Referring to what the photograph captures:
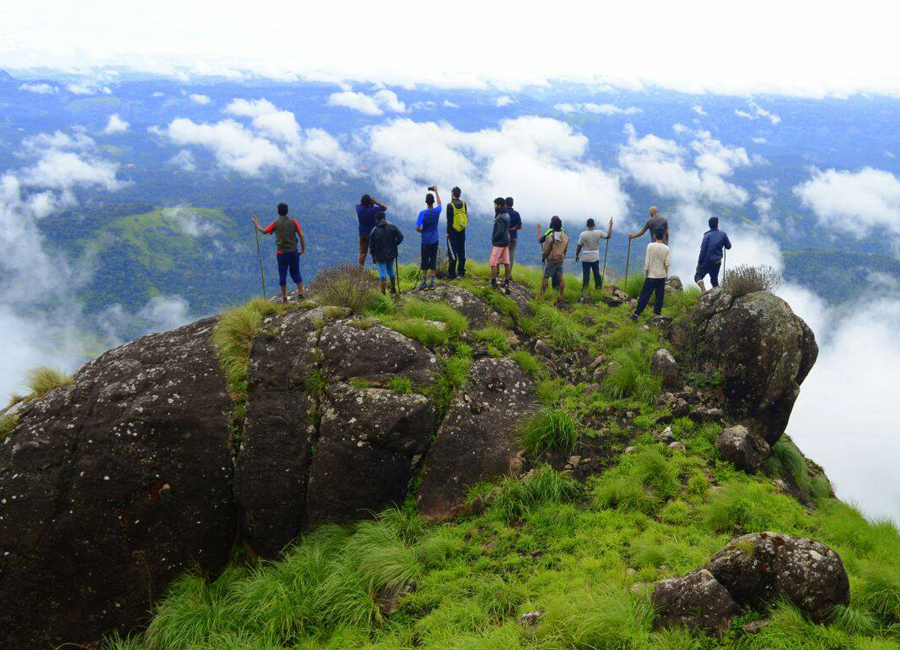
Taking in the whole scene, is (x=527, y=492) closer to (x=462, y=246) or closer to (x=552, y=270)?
(x=552, y=270)

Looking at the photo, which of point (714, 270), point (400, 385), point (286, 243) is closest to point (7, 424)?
point (286, 243)

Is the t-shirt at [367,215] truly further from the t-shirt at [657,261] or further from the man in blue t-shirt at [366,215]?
the t-shirt at [657,261]

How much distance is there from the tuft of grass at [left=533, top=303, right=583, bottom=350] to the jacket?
4457mm

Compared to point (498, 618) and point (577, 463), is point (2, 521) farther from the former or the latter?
point (577, 463)

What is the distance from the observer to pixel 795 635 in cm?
578

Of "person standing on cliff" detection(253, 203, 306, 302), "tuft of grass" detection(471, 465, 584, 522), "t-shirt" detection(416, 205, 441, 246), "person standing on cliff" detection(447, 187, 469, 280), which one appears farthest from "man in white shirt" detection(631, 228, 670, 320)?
"person standing on cliff" detection(253, 203, 306, 302)

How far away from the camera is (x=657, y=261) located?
14.6m

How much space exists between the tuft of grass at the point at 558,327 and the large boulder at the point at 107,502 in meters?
8.22

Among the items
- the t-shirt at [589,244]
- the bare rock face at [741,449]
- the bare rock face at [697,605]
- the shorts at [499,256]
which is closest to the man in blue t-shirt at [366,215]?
the shorts at [499,256]

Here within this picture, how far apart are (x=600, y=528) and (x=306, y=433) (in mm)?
5696

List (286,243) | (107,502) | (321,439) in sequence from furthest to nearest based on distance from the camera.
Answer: (286,243), (321,439), (107,502)

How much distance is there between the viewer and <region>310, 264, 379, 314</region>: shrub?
13.1 meters

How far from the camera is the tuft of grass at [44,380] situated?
11.1 m

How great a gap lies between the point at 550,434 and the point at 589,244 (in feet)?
26.0
